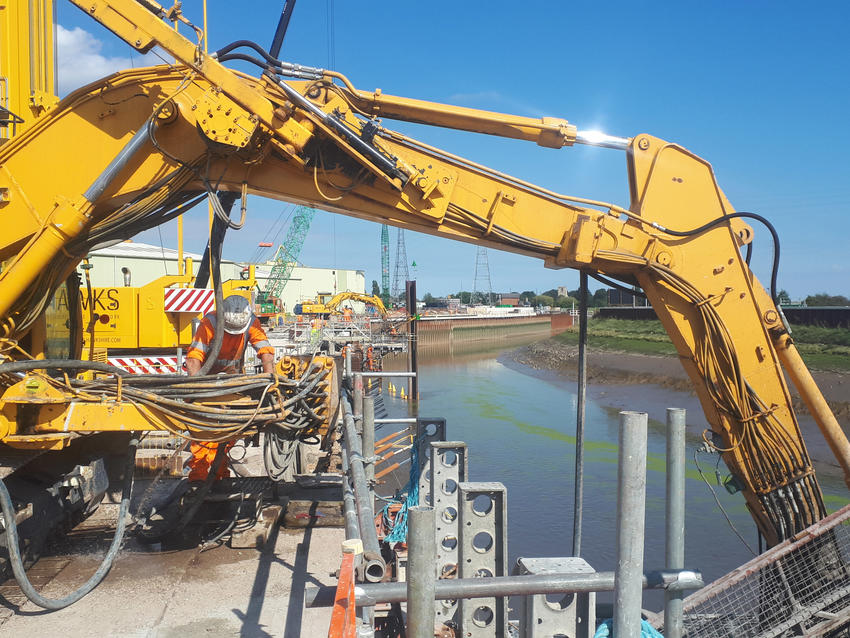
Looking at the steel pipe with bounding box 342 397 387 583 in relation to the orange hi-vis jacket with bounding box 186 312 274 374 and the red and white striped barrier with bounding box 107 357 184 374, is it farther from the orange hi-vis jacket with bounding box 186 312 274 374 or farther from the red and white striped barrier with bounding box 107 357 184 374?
the red and white striped barrier with bounding box 107 357 184 374

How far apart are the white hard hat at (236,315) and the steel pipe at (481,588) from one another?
12.3 feet

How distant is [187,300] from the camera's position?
33.6ft

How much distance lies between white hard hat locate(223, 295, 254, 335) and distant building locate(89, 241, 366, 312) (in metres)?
1.78

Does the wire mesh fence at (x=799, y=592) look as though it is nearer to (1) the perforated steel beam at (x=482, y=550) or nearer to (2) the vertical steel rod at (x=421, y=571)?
(1) the perforated steel beam at (x=482, y=550)

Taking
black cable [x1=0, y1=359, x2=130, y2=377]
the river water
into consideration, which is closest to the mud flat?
the river water

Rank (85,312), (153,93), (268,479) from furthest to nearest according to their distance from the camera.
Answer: (85,312)
(268,479)
(153,93)

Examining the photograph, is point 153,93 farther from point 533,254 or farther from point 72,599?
point 72,599

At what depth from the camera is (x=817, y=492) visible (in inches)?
186

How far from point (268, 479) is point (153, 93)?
3.77 metres

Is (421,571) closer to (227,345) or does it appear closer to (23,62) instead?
(227,345)

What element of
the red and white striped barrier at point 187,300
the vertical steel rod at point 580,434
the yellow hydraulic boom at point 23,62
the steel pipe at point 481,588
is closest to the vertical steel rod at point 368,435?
the vertical steel rod at point 580,434

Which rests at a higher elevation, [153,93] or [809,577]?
[153,93]

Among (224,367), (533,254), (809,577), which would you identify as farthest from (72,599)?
(809,577)

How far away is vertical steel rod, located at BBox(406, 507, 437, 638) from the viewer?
1830 mm
